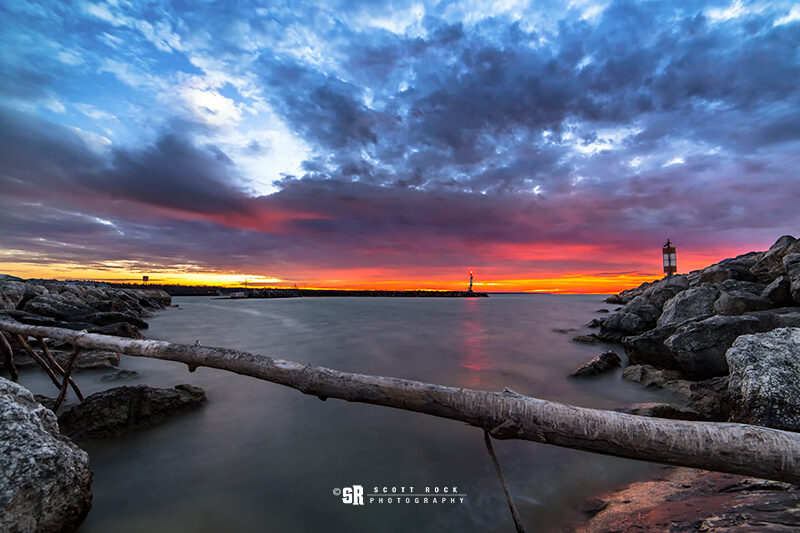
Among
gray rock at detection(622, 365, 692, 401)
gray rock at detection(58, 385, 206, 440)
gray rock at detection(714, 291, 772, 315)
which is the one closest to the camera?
gray rock at detection(58, 385, 206, 440)

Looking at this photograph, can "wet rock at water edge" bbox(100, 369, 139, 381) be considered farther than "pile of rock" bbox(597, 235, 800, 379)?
Yes

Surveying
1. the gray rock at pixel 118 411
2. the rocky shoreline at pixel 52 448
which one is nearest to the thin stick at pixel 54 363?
the rocky shoreline at pixel 52 448

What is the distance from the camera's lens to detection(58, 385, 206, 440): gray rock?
17.1 feet

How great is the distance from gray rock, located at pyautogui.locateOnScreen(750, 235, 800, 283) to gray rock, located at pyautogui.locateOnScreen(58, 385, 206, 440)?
18.9 metres

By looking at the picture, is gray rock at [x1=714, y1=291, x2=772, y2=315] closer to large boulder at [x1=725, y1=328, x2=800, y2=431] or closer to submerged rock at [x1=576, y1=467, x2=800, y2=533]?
large boulder at [x1=725, y1=328, x2=800, y2=431]

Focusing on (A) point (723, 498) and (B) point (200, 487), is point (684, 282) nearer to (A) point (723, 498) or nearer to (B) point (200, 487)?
(A) point (723, 498)

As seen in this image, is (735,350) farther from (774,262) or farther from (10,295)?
(10,295)

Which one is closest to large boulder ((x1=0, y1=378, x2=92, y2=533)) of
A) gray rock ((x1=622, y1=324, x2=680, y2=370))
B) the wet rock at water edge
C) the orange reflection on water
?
the wet rock at water edge

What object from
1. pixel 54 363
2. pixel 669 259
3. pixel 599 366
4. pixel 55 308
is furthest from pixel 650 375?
pixel 669 259

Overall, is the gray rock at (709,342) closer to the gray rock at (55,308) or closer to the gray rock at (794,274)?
the gray rock at (794,274)

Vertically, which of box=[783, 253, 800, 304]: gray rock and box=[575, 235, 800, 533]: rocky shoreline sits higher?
box=[783, 253, 800, 304]: gray rock

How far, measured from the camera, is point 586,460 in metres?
4.86

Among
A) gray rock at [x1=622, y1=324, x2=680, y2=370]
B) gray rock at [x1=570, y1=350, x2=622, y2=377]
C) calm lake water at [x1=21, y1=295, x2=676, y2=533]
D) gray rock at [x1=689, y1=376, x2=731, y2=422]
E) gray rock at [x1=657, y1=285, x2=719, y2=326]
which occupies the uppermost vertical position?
gray rock at [x1=657, y1=285, x2=719, y2=326]

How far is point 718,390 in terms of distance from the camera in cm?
623
